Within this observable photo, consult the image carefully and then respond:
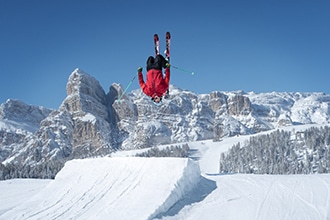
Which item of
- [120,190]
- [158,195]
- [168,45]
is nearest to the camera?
[158,195]

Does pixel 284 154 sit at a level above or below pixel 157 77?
below

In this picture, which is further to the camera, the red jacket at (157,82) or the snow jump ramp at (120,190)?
the red jacket at (157,82)

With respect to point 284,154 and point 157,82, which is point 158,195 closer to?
point 157,82

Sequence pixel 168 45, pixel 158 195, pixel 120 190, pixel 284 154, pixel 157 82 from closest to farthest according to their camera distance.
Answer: pixel 157 82 < pixel 158 195 < pixel 168 45 < pixel 120 190 < pixel 284 154

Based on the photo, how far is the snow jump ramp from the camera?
18.3m

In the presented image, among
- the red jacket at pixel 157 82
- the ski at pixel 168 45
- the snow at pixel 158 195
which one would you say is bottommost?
the snow at pixel 158 195

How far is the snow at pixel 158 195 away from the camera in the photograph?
18.2 m

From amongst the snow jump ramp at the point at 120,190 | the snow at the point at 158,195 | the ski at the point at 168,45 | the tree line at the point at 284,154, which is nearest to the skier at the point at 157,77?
the ski at the point at 168,45

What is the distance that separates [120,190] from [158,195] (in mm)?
2979

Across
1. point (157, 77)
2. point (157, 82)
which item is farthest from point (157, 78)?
point (157, 82)

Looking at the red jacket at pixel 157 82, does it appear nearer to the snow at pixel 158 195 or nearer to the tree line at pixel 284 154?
the snow at pixel 158 195

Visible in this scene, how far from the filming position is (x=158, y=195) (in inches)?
773

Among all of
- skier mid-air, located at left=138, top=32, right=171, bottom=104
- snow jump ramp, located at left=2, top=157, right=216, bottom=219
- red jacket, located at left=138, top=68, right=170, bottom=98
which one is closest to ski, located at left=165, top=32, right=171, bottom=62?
skier mid-air, located at left=138, top=32, right=171, bottom=104

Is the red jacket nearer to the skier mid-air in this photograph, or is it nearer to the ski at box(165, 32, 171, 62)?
the skier mid-air
